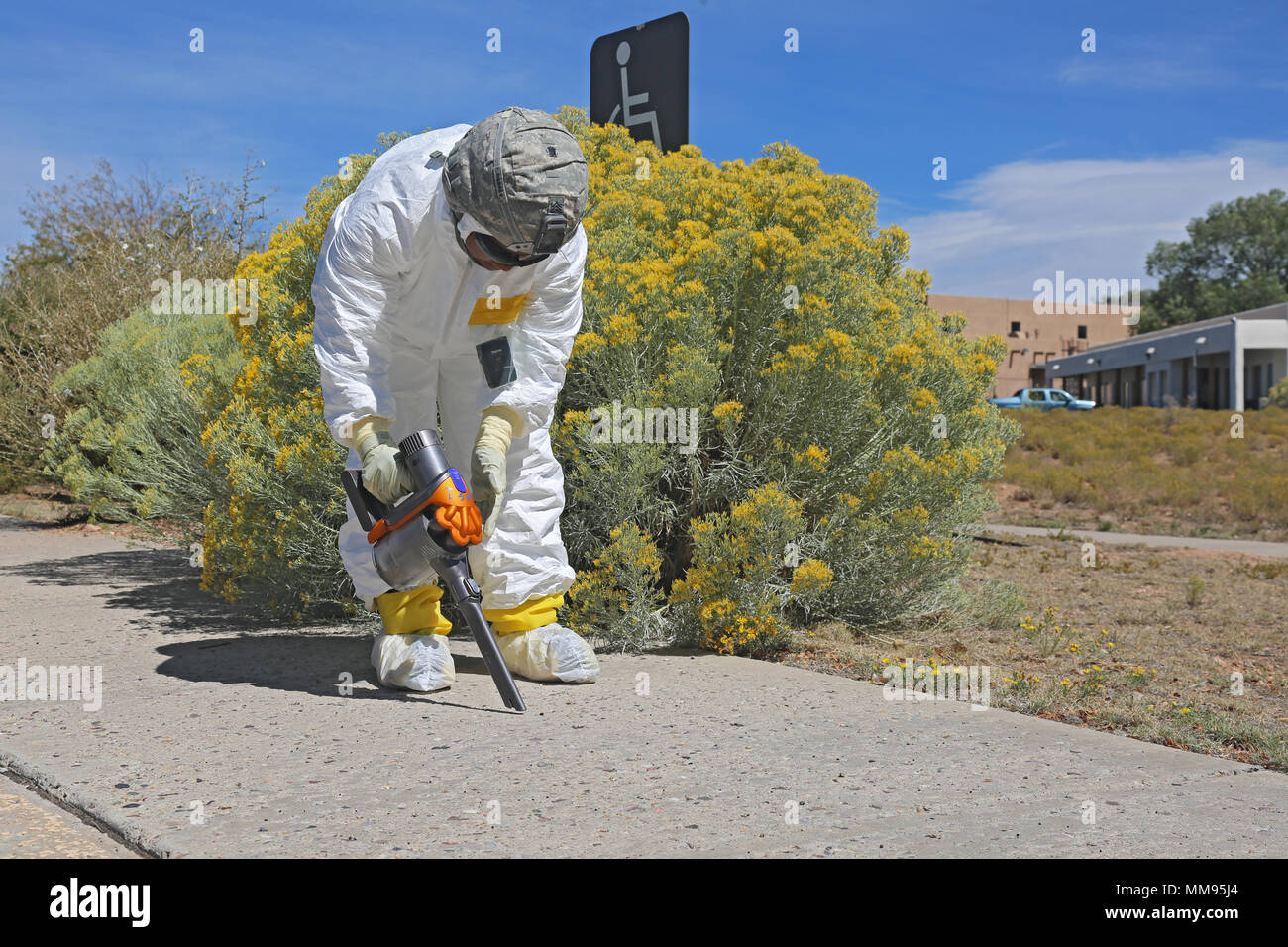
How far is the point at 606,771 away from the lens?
3406 millimetres

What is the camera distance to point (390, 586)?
455cm

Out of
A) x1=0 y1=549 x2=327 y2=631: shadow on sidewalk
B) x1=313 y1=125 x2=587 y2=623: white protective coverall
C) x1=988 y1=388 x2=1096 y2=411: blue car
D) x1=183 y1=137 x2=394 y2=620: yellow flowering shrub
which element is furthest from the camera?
x1=988 y1=388 x2=1096 y2=411: blue car

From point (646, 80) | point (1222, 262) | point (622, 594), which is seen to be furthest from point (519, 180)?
point (1222, 262)

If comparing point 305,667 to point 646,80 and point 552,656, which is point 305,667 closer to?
point 552,656

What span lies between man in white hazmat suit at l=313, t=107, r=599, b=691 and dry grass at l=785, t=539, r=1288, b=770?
151cm

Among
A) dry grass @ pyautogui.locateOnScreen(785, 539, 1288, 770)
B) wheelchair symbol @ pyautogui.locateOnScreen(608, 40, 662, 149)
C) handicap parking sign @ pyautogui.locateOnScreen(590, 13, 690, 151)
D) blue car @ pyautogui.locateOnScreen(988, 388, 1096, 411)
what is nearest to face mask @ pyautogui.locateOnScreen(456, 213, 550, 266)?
dry grass @ pyautogui.locateOnScreen(785, 539, 1288, 770)

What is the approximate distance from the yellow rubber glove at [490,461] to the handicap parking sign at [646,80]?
332 centimetres

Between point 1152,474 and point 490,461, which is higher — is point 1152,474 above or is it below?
below

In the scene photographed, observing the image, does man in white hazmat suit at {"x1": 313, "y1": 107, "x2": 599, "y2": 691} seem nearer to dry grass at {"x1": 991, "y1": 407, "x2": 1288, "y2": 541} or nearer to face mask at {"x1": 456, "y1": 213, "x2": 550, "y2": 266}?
face mask at {"x1": 456, "y1": 213, "x2": 550, "y2": 266}

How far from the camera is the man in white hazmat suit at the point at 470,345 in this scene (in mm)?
4031

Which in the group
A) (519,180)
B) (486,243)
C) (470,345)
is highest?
(519,180)

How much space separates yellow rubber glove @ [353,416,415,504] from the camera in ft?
13.3

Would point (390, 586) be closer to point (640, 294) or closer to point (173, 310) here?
point (640, 294)

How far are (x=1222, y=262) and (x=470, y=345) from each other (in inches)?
3011
